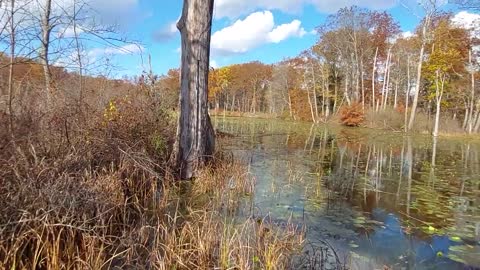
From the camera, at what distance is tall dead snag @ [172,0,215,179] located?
23.6 feet

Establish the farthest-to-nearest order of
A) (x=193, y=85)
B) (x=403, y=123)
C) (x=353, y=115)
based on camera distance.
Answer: (x=353, y=115) < (x=403, y=123) < (x=193, y=85)

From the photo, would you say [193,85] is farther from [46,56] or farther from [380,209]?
[380,209]

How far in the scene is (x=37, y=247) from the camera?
9.42 feet

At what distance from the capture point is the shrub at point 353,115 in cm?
3653

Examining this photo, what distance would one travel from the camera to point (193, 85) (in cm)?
732

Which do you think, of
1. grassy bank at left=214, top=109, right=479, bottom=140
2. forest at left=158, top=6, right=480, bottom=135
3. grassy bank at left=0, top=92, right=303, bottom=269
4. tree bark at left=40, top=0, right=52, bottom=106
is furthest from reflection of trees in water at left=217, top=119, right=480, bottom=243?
grassy bank at left=214, top=109, right=479, bottom=140

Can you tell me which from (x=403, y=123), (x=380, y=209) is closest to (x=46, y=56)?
(x=380, y=209)

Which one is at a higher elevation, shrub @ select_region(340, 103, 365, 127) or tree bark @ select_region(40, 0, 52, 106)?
tree bark @ select_region(40, 0, 52, 106)

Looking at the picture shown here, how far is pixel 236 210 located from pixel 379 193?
340 centimetres

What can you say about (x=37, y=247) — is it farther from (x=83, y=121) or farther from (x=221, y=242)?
(x=83, y=121)

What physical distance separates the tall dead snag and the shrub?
31.5m

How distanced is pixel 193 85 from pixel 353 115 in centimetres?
3218

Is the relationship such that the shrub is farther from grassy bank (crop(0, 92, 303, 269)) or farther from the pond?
grassy bank (crop(0, 92, 303, 269))

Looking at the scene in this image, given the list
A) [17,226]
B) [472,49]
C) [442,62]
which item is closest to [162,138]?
[17,226]
